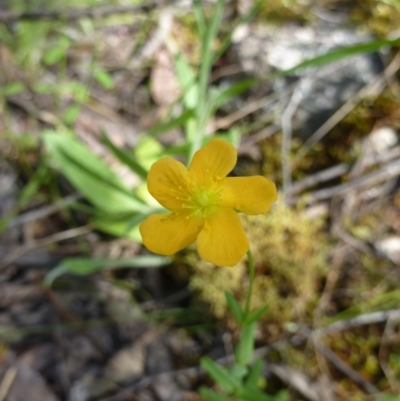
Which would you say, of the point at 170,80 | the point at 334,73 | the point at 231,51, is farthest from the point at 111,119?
the point at 334,73

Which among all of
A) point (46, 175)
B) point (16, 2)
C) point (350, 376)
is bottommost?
point (350, 376)

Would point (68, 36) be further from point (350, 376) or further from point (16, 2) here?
point (350, 376)

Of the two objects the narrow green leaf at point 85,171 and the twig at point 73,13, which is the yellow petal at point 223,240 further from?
the twig at point 73,13

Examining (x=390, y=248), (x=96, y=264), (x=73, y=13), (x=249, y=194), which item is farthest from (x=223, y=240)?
(x=73, y=13)

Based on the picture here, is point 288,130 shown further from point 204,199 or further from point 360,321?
point 204,199

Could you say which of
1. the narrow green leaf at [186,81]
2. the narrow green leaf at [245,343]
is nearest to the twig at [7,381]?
the narrow green leaf at [245,343]

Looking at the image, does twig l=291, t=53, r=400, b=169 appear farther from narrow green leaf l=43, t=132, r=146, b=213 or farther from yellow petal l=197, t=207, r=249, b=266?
yellow petal l=197, t=207, r=249, b=266
